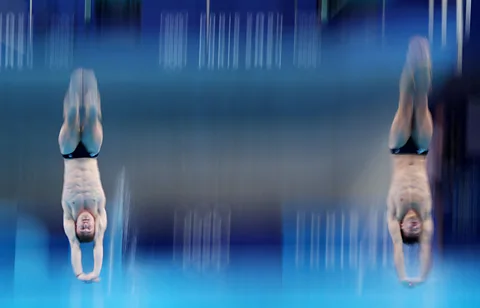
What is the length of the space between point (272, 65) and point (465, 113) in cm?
54

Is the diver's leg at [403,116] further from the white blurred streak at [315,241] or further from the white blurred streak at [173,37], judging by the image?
the white blurred streak at [173,37]

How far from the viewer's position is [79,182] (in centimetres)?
207

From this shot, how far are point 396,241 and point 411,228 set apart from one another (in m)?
0.05

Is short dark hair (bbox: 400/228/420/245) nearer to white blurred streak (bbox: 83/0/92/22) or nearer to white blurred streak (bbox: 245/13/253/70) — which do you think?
white blurred streak (bbox: 245/13/253/70)

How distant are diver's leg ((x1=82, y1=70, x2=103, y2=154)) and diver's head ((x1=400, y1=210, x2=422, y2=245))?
0.86 m

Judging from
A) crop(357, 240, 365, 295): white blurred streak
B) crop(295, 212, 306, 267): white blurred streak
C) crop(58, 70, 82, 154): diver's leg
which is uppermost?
crop(58, 70, 82, 154): diver's leg

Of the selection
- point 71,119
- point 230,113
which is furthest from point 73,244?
point 230,113

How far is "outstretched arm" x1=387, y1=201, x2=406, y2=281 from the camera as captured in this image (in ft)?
6.77

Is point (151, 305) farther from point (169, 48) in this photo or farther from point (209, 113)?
point (169, 48)

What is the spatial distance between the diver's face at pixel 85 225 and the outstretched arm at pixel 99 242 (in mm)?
17

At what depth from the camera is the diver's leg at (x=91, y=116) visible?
205cm

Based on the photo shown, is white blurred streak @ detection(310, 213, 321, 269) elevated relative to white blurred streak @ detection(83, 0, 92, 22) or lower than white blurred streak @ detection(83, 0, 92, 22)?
lower

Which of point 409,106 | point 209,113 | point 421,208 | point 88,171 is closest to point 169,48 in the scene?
point 209,113

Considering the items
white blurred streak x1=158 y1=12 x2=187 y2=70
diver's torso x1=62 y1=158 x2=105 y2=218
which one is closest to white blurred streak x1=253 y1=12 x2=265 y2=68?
white blurred streak x1=158 y1=12 x2=187 y2=70
